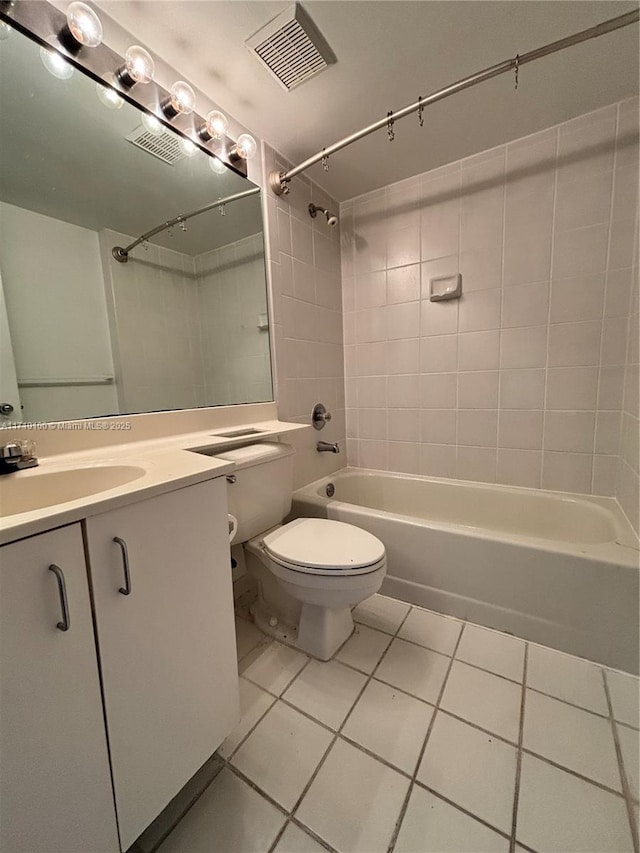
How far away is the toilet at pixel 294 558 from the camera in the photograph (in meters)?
1.03

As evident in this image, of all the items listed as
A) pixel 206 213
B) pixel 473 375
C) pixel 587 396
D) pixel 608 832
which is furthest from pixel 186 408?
pixel 587 396

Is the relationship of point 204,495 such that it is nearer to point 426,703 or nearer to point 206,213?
point 426,703

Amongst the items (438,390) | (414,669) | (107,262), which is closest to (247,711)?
(414,669)

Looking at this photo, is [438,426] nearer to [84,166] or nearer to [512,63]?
[512,63]

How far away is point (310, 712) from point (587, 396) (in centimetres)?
166

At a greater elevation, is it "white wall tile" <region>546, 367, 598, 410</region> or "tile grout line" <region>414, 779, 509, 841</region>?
"white wall tile" <region>546, 367, 598, 410</region>

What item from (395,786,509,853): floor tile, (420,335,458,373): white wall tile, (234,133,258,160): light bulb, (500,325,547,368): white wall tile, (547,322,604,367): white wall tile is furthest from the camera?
(420,335,458,373): white wall tile

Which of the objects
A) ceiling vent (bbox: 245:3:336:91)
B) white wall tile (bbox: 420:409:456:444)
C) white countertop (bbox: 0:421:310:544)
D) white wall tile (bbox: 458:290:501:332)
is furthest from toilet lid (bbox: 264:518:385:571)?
ceiling vent (bbox: 245:3:336:91)

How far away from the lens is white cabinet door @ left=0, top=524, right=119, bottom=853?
0.46 m

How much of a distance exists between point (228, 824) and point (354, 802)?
0.29m

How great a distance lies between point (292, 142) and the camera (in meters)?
1.51

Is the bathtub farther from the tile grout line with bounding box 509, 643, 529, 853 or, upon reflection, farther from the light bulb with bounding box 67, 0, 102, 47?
the light bulb with bounding box 67, 0, 102, 47

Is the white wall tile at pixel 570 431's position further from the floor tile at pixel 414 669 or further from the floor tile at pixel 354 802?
the floor tile at pixel 354 802

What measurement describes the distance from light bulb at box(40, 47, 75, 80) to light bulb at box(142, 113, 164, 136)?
209mm
